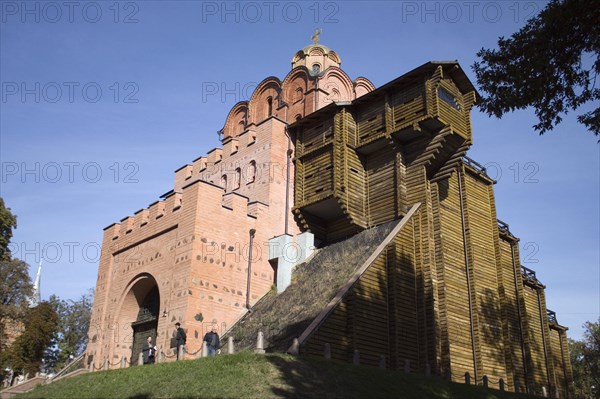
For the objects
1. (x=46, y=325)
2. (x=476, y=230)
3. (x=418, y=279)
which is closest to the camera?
(x=418, y=279)

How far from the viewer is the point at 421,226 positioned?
22.0 m

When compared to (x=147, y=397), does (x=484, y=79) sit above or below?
above

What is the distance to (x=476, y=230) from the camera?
82.0 feet

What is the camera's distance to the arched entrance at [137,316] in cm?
2450

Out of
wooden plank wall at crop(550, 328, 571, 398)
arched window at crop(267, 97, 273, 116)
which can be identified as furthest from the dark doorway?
wooden plank wall at crop(550, 328, 571, 398)

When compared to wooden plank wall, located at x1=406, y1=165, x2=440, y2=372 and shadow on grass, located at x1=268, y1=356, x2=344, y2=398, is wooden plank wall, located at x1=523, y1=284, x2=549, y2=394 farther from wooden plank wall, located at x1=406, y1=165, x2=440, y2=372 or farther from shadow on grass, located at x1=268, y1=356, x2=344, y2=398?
shadow on grass, located at x1=268, y1=356, x2=344, y2=398

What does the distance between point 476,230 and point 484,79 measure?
1270 cm

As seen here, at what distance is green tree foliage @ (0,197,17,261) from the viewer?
30562 millimetres

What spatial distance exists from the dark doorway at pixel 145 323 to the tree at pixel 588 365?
3094cm

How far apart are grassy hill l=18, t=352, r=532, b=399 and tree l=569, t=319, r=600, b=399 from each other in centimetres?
3009

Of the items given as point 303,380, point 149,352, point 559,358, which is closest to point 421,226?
point 303,380

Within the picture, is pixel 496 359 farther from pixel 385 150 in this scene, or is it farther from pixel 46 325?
pixel 46 325

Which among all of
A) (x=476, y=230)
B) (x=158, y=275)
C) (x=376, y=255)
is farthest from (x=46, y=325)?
(x=476, y=230)

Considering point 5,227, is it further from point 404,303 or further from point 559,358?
point 559,358
